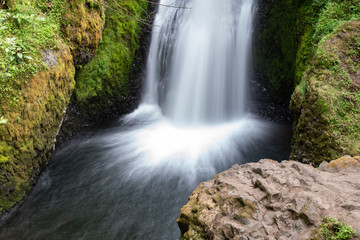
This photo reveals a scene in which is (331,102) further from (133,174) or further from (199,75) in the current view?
(199,75)

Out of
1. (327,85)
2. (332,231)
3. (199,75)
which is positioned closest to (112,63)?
(199,75)

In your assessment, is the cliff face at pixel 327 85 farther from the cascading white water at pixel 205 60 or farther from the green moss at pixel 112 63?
the green moss at pixel 112 63

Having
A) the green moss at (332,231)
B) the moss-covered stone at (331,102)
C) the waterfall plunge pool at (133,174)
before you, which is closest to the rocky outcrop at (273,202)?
the green moss at (332,231)

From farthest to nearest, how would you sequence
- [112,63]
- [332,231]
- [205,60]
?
[205,60] < [112,63] < [332,231]

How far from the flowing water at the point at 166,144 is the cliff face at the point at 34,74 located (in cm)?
85

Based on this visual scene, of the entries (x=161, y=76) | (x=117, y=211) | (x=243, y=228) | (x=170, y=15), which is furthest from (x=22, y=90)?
(x=170, y=15)

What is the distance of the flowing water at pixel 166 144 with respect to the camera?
424 cm

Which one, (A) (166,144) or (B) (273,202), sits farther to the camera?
(A) (166,144)

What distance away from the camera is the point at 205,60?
8.38m

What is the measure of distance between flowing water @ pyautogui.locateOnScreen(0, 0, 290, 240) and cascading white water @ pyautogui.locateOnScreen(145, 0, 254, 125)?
4cm

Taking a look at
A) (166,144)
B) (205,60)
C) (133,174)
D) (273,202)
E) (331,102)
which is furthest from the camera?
(205,60)

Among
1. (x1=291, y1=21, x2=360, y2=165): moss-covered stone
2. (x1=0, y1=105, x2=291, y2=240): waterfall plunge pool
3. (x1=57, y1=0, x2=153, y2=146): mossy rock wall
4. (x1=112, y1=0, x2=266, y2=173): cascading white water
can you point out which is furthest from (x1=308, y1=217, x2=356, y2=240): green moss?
(x1=57, y1=0, x2=153, y2=146): mossy rock wall

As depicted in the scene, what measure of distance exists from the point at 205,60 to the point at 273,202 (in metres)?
7.00

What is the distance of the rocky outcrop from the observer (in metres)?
1.73
